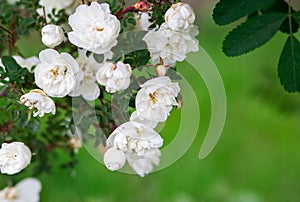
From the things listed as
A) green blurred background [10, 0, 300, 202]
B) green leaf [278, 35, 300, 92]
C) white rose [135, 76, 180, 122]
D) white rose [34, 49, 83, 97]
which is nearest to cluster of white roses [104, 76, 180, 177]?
white rose [135, 76, 180, 122]

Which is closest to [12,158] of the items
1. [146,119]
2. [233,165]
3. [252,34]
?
[146,119]

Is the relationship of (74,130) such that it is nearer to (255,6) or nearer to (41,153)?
(41,153)

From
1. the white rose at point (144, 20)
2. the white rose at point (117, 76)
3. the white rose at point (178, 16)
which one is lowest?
the white rose at point (117, 76)

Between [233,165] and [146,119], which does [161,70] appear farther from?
[233,165]

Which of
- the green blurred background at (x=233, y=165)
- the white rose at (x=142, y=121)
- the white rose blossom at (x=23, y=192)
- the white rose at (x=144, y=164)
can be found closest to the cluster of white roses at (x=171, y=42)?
the white rose at (x=142, y=121)

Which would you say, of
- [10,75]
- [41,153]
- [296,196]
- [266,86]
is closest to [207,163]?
[296,196]

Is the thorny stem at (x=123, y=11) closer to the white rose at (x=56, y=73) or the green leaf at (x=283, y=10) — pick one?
the white rose at (x=56, y=73)
